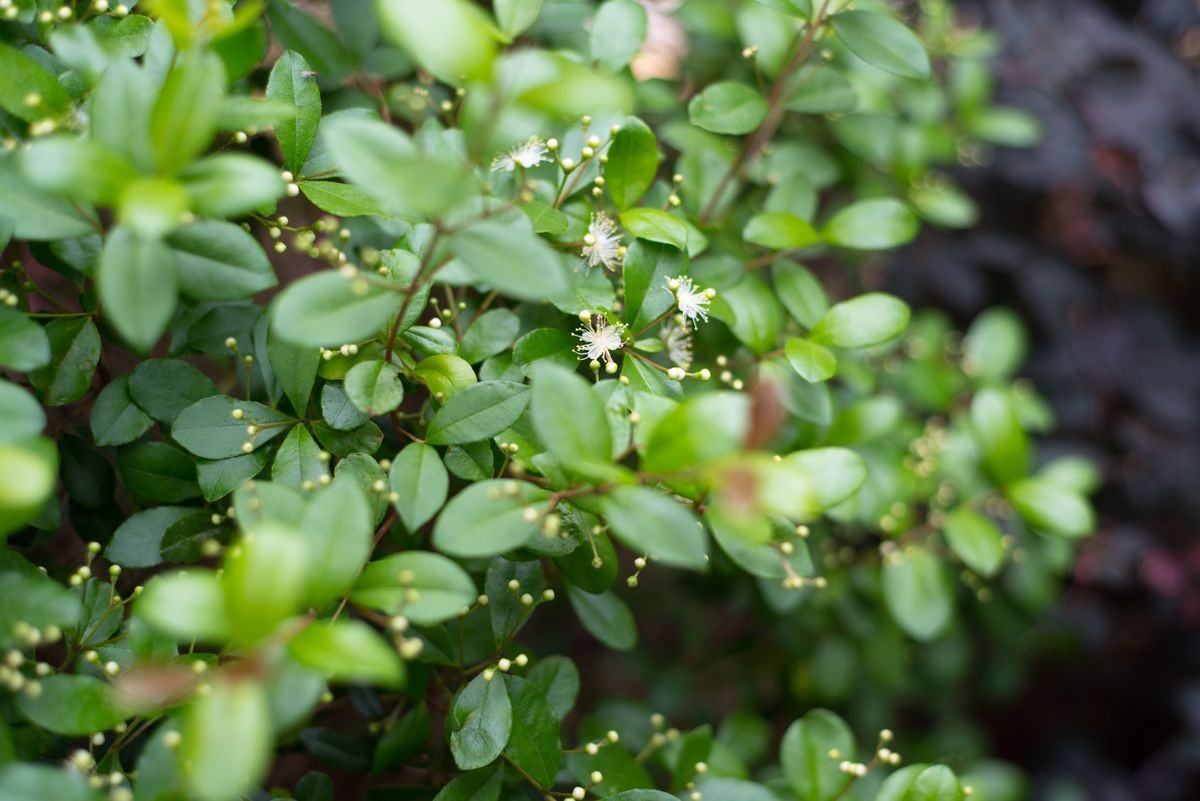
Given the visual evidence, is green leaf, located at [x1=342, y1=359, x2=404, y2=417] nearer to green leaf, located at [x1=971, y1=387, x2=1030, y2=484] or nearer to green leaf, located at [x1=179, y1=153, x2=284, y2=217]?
green leaf, located at [x1=179, y1=153, x2=284, y2=217]

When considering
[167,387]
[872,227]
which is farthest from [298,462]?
[872,227]

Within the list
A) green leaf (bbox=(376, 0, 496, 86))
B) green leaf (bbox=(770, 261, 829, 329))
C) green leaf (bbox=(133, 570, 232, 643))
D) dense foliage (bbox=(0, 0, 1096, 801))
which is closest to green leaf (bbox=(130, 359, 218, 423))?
dense foliage (bbox=(0, 0, 1096, 801))

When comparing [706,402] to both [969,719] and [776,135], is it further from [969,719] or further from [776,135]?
Result: [969,719]

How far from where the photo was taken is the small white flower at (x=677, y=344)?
3.47ft

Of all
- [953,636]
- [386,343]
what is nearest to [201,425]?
[386,343]

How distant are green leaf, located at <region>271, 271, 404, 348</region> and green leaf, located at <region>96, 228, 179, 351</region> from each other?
0.08m

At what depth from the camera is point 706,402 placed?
711 millimetres

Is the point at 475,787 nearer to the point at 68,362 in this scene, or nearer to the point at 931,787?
the point at 931,787

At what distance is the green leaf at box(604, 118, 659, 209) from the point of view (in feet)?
3.21

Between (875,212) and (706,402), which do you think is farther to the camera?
(875,212)

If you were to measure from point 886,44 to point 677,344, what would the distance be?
411 mm

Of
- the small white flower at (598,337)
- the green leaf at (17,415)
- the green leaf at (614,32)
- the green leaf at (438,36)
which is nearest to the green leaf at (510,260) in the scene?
the green leaf at (438,36)

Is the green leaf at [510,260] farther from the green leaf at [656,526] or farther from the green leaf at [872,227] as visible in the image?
the green leaf at [872,227]

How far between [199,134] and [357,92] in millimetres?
561
